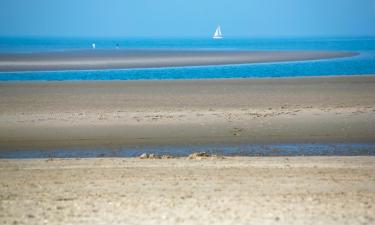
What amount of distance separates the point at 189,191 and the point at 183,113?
1318 cm

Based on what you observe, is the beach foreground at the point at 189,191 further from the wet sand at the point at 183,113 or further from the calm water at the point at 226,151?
the wet sand at the point at 183,113

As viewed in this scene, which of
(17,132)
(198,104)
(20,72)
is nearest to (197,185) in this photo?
(17,132)

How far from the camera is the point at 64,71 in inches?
1811

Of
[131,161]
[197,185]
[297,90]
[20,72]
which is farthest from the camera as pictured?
[20,72]

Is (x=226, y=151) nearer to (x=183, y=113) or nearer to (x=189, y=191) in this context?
(x=189, y=191)

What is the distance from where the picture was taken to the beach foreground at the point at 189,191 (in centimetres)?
847

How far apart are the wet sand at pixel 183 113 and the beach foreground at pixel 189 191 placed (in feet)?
15.2

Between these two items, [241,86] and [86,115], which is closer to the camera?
[86,115]

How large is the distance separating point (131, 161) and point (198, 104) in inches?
474

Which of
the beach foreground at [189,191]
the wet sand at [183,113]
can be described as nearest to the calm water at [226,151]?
the wet sand at [183,113]

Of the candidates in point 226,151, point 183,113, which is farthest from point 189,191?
point 183,113

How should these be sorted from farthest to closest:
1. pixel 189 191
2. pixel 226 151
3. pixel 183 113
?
pixel 183 113 → pixel 226 151 → pixel 189 191

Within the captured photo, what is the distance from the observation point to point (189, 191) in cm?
1020

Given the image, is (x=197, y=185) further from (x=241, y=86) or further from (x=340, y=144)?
(x=241, y=86)
